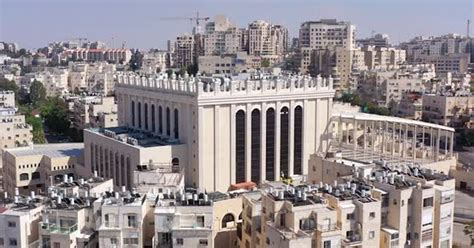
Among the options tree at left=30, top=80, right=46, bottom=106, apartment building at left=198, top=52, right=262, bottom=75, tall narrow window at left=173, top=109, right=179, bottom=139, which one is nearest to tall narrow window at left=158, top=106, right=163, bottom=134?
tall narrow window at left=173, top=109, right=179, bottom=139

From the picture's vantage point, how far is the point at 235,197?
24.9m

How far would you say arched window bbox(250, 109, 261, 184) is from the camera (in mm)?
35503

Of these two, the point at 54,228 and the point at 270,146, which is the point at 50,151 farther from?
the point at 54,228

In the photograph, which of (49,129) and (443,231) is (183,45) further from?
(443,231)

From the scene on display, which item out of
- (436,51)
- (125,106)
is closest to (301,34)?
(436,51)

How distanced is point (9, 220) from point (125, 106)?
2196cm

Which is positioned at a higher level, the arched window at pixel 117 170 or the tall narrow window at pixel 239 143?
the tall narrow window at pixel 239 143

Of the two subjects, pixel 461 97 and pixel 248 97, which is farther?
pixel 461 97

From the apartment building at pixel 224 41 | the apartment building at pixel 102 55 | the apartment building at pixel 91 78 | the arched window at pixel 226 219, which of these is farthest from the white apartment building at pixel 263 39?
the arched window at pixel 226 219

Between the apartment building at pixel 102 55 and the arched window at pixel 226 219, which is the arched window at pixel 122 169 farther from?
the apartment building at pixel 102 55

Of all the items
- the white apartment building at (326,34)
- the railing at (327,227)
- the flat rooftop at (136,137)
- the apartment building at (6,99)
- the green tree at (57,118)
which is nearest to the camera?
the railing at (327,227)

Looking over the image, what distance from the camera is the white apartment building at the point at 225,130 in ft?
111

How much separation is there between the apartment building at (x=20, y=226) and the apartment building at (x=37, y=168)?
19.9 meters

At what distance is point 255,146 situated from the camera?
35.6 metres
